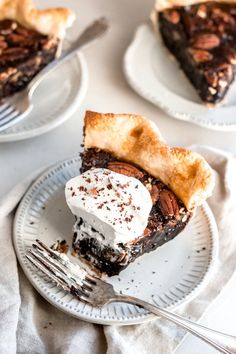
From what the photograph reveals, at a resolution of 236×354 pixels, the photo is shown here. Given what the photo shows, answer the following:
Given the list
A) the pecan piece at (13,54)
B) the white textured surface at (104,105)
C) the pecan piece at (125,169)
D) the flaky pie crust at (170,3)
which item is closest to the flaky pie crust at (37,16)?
the pecan piece at (13,54)

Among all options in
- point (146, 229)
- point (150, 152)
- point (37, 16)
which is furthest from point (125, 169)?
point (37, 16)

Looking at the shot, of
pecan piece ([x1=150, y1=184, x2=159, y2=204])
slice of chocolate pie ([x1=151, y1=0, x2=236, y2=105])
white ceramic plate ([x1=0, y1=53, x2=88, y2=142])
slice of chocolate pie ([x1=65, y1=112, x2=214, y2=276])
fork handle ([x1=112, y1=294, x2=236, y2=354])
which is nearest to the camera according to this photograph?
fork handle ([x1=112, y1=294, x2=236, y2=354])

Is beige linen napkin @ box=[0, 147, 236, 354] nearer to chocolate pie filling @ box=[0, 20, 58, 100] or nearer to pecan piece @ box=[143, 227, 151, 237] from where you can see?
pecan piece @ box=[143, 227, 151, 237]

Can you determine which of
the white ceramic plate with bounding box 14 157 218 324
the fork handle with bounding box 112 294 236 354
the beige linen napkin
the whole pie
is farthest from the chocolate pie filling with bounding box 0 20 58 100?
the fork handle with bounding box 112 294 236 354

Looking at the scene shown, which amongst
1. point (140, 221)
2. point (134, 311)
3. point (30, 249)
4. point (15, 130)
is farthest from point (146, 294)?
point (15, 130)

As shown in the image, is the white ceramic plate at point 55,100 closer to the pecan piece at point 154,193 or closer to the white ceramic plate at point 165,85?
the white ceramic plate at point 165,85

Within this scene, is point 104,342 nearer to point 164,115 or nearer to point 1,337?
point 1,337
